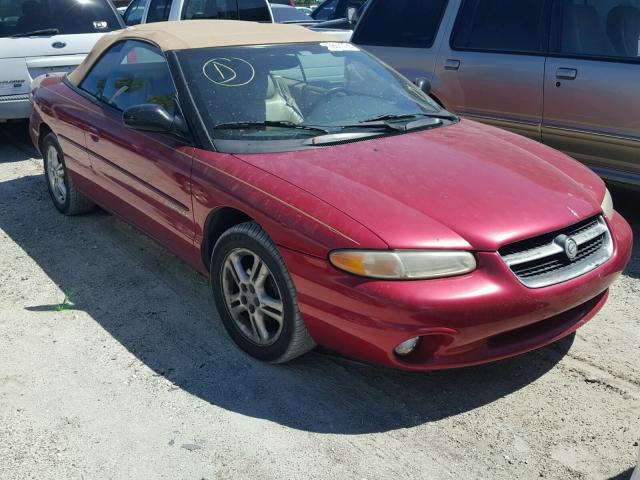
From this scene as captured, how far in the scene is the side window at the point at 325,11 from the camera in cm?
1356

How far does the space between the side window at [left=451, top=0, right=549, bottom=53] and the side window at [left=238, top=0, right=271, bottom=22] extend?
4.14 m

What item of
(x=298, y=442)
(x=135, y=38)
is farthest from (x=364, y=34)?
(x=298, y=442)

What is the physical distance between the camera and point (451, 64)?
6215 mm

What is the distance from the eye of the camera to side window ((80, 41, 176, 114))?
4289 millimetres

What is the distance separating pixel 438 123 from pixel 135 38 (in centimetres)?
206

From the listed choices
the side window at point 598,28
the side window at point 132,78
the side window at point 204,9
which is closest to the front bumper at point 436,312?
the side window at point 132,78

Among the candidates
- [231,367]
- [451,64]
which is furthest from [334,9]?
[231,367]

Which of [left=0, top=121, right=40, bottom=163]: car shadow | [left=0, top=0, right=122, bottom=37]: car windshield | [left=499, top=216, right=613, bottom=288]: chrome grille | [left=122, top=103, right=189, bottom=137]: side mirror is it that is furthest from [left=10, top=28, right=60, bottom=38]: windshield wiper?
[left=499, top=216, right=613, bottom=288]: chrome grille

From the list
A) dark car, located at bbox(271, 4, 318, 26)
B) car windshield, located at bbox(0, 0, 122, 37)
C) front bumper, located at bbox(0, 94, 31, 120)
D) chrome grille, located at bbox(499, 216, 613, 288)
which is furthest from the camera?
dark car, located at bbox(271, 4, 318, 26)

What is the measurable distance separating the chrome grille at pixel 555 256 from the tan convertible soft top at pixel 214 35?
6.97 feet

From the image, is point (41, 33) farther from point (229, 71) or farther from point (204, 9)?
point (229, 71)

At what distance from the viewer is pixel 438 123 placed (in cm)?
431

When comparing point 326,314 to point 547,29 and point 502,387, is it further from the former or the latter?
point 547,29

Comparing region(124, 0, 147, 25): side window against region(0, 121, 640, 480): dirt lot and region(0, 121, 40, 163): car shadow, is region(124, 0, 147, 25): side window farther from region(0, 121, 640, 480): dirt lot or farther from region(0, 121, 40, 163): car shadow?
region(0, 121, 640, 480): dirt lot
